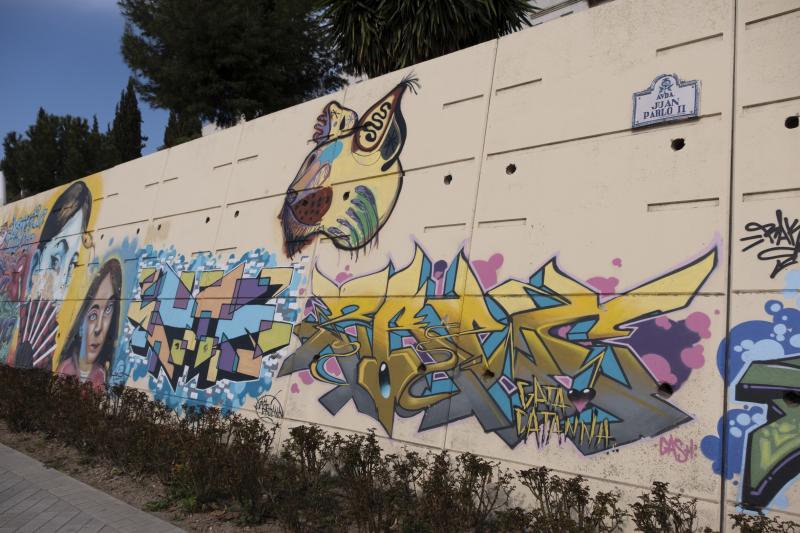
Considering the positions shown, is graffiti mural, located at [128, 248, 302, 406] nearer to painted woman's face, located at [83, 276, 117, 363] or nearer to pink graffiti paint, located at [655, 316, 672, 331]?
painted woman's face, located at [83, 276, 117, 363]

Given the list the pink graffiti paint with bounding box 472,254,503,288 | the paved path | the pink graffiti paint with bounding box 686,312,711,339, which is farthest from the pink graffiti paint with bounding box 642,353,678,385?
the paved path

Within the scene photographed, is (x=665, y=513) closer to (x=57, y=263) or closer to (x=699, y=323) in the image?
(x=699, y=323)

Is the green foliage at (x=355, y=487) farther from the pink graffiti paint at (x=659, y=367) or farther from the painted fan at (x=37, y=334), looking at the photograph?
the painted fan at (x=37, y=334)

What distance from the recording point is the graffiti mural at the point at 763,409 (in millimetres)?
4031

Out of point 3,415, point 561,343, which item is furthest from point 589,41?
point 3,415

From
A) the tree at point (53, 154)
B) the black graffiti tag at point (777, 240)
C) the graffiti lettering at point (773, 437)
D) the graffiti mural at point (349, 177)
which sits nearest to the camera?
the graffiti lettering at point (773, 437)

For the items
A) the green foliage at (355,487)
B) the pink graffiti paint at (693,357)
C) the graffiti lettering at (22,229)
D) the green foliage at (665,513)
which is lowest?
the green foliage at (355,487)

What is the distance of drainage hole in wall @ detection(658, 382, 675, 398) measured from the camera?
4.57 meters

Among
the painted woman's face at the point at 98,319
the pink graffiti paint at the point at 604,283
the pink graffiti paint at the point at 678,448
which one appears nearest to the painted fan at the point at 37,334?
the painted woman's face at the point at 98,319

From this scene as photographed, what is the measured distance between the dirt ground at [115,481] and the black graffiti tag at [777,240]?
4165 mm

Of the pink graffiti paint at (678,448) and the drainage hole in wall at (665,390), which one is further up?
the drainage hole in wall at (665,390)

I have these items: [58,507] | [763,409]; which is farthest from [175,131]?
[763,409]

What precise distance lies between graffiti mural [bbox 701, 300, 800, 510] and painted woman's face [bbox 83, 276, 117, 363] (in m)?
10.1

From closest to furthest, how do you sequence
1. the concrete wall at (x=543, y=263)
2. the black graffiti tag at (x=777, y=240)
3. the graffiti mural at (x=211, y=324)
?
the black graffiti tag at (x=777, y=240) → the concrete wall at (x=543, y=263) → the graffiti mural at (x=211, y=324)
